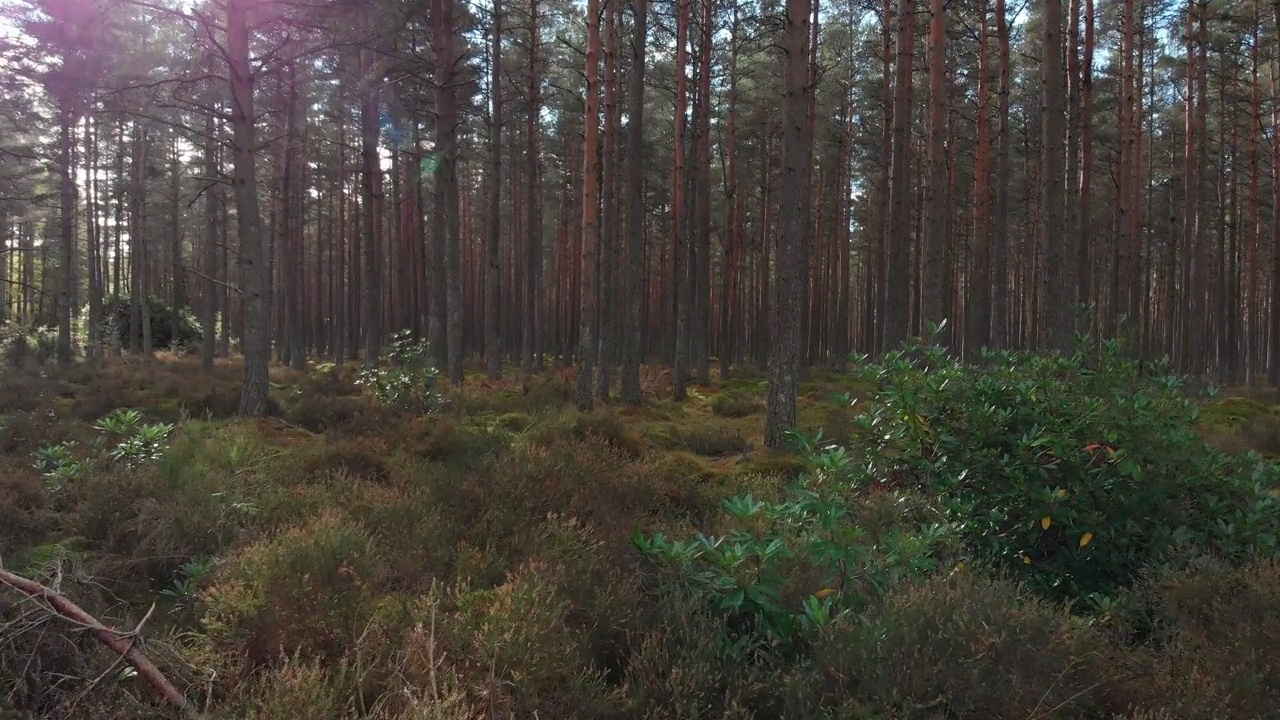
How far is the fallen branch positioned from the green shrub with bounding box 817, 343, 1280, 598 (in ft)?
12.6

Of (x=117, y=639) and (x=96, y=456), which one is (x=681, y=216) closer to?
(x=96, y=456)

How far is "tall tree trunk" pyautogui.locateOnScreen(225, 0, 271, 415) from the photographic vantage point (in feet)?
32.3

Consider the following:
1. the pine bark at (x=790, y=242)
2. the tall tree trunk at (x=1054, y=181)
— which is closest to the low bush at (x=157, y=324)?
the pine bark at (x=790, y=242)

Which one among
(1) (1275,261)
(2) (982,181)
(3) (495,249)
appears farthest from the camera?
(3) (495,249)

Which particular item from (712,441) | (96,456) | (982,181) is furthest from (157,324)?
(982,181)

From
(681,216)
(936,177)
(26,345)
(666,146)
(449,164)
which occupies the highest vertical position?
(666,146)

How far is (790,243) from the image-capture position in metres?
9.22

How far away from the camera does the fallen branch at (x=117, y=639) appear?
2.78 meters

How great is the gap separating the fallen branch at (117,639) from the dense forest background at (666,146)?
622 cm

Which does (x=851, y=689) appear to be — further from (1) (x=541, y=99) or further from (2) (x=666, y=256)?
(2) (x=666, y=256)

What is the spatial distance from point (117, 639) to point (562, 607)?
6.12ft

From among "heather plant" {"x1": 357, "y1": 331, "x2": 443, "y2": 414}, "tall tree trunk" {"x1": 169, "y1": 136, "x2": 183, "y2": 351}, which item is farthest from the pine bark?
"tall tree trunk" {"x1": 169, "y1": 136, "x2": 183, "y2": 351}

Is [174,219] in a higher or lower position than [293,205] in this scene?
lower

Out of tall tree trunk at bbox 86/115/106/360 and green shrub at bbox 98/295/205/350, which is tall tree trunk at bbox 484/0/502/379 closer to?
tall tree trunk at bbox 86/115/106/360
